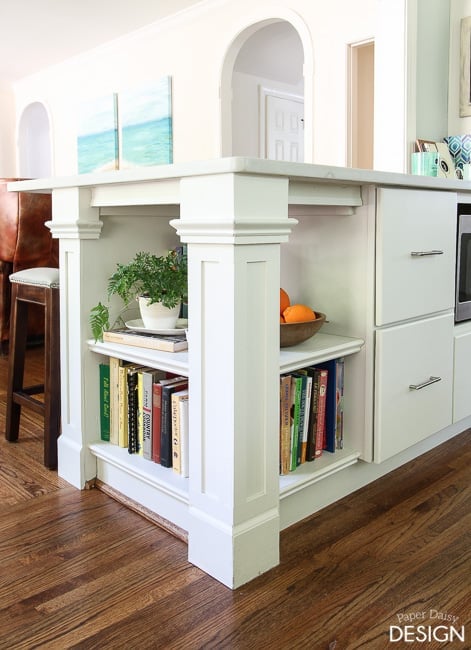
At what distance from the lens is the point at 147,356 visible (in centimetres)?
170

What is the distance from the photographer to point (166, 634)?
1241mm

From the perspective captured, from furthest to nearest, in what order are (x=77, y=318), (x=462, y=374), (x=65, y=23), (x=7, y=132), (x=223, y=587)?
(x=7, y=132) → (x=65, y=23) → (x=462, y=374) → (x=77, y=318) → (x=223, y=587)

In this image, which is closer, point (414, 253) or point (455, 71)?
point (414, 253)

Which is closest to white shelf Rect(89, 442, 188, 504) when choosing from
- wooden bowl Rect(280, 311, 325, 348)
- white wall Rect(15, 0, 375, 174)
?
wooden bowl Rect(280, 311, 325, 348)

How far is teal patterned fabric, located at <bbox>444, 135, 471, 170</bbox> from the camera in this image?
112 inches

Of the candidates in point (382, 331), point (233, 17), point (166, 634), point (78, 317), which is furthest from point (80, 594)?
point (233, 17)

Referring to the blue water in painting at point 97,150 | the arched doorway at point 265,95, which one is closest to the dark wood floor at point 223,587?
the arched doorway at point 265,95

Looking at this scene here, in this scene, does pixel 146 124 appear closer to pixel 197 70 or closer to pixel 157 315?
pixel 197 70

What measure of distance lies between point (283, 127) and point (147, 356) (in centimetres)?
577

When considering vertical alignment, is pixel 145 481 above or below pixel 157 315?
below

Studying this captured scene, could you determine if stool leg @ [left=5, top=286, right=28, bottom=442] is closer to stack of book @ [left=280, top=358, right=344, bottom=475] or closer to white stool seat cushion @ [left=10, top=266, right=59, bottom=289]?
white stool seat cushion @ [left=10, top=266, right=59, bottom=289]

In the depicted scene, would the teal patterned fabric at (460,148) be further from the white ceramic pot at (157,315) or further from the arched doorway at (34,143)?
the arched doorway at (34,143)

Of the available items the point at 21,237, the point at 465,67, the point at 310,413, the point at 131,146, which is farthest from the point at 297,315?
the point at 131,146

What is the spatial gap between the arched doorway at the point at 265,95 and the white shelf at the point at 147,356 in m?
3.94
